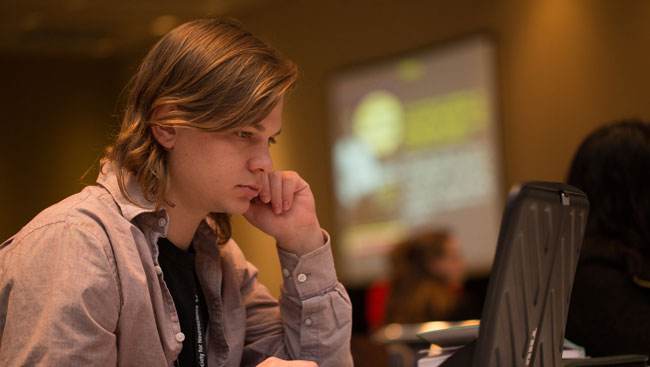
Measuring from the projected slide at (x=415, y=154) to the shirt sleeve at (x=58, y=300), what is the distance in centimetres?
445

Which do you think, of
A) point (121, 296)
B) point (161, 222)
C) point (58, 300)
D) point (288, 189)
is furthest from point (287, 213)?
point (58, 300)

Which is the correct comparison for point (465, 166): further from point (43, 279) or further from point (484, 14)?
point (43, 279)

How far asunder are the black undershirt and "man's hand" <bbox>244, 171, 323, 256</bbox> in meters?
0.17

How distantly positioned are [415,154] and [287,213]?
450 cm

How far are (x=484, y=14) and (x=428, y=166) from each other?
1176mm

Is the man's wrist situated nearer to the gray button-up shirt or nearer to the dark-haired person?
the gray button-up shirt

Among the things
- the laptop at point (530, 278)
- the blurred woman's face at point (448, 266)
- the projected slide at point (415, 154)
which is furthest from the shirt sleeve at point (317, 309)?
the projected slide at point (415, 154)

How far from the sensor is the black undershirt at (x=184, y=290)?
4.62 ft

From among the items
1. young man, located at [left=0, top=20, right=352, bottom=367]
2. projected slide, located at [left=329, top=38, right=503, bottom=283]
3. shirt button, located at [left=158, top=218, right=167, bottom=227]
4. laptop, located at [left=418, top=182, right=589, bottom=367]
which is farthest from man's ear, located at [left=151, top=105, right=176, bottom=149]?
projected slide, located at [left=329, top=38, right=503, bottom=283]

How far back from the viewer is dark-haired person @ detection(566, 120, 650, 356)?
1815mm

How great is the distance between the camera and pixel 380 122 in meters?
6.20

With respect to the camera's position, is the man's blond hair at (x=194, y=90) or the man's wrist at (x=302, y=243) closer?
the man's blond hair at (x=194, y=90)

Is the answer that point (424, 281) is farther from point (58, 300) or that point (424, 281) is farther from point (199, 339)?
point (58, 300)

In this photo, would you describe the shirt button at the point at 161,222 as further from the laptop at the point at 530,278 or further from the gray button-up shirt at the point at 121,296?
the laptop at the point at 530,278
